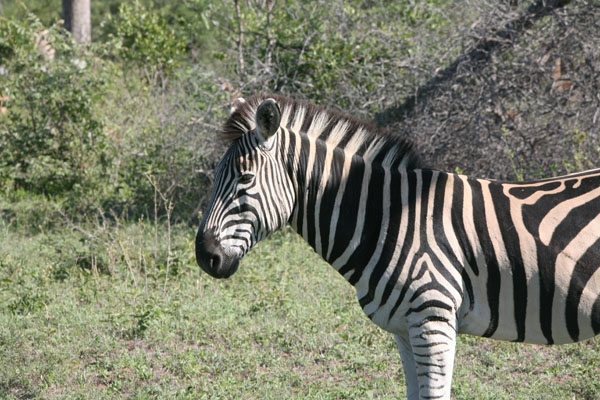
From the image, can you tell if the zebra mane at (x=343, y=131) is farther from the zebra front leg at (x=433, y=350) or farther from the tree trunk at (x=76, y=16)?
the tree trunk at (x=76, y=16)

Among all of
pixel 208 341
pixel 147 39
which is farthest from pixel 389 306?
pixel 147 39

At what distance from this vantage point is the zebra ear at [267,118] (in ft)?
10.4

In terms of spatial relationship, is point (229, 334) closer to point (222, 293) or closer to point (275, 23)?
point (222, 293)

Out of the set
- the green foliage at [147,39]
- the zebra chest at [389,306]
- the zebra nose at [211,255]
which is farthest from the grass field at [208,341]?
the green foliage at [147,39]

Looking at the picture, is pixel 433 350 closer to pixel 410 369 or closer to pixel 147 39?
pixel 410 369

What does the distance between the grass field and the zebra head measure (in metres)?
1.56

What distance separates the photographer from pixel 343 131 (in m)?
3.54

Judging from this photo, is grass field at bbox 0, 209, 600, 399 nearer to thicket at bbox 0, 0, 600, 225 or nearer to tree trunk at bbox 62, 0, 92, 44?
thicket at bbox 0, 0, 600, 225

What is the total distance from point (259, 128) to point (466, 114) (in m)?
5.36

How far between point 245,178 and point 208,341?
2.44m

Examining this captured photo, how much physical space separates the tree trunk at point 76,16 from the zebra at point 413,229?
10.5m

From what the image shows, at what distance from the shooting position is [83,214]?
8773mm

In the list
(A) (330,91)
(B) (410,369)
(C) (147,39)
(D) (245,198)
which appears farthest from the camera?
(C) (147,39)

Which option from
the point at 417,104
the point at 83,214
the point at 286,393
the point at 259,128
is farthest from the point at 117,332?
the point at 417,104
